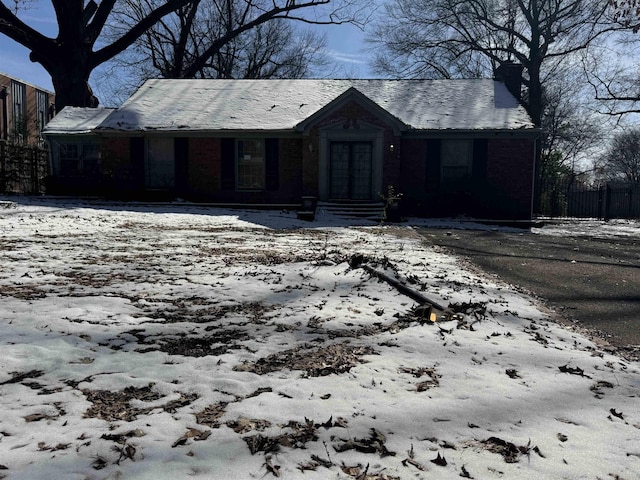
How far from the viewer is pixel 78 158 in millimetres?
21344

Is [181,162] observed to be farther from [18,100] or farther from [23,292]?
[18,100]

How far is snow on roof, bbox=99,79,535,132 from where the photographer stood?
18.0 m

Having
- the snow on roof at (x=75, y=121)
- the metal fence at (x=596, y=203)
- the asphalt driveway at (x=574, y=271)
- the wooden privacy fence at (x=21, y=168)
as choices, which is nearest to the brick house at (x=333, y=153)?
the snow on roof at (x=75, y=121)

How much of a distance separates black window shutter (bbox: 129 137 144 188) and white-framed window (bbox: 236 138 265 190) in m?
3.92

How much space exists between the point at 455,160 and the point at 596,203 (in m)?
12.0

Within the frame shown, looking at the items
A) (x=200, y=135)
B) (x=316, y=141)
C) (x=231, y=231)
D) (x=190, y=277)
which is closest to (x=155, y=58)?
(x=200, y=135)

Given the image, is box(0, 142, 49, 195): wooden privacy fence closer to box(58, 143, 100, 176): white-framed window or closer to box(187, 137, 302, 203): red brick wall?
box(58, 143, 100, 176): white-framed window

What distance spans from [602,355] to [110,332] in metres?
4.06

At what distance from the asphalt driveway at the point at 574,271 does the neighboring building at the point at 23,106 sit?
28.4 metres

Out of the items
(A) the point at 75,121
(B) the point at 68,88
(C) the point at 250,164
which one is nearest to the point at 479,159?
(C) the point at 250,164

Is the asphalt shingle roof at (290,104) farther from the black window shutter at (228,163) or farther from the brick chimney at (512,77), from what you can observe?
the black window shutter at (228,163)

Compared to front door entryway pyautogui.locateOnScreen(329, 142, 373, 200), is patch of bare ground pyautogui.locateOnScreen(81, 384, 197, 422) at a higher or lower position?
lower

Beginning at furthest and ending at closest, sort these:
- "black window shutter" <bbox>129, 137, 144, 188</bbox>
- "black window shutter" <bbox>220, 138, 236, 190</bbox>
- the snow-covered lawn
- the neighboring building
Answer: the neighboring building, "black window shutter" <bbox>129, 137, 144, 188</bbox>, "black window shutter" <bbox>220, 138, 236, 190</bbox>, the snow-covered lawn

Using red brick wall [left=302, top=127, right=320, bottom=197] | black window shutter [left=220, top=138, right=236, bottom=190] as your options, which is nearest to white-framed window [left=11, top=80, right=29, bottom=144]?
black window shutter [left=220, top=138, right=236, bottom=190]
